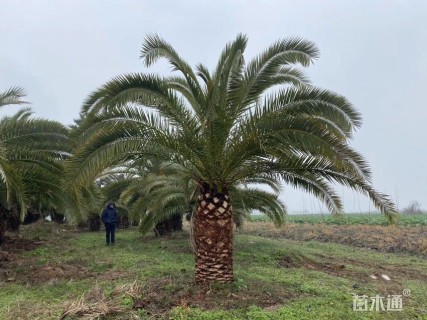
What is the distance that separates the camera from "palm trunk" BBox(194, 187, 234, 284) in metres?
7.54

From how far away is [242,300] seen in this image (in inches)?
266

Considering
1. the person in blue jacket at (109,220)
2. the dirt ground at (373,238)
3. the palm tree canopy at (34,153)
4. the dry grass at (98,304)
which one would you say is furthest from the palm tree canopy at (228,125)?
the dirt ground at (373,238)

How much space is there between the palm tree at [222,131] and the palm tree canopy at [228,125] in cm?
2

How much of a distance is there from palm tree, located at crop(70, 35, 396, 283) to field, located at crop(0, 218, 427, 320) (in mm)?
1022

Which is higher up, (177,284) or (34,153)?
(34,153)

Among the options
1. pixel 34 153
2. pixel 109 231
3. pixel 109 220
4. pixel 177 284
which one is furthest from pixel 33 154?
pixel 177 284

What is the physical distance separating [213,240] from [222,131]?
205 centimetres

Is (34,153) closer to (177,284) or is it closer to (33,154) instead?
(33,154)

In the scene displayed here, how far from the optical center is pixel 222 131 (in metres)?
7.19

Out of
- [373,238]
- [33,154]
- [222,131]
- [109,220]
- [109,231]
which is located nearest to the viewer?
[222,131]

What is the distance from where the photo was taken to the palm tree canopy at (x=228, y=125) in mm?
6891

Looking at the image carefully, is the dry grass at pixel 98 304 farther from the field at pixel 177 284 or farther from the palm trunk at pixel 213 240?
the palm trunk at pixel 213 240

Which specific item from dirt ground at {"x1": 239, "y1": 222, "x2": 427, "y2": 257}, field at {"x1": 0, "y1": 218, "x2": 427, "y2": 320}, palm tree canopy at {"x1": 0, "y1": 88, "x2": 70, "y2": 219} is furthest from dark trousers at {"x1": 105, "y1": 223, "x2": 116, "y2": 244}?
dirt ground at {"x1": 239, "y1": 222, "x2": 427, "y2": 257}

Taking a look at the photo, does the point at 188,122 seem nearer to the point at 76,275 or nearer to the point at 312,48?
the point at 312,48
